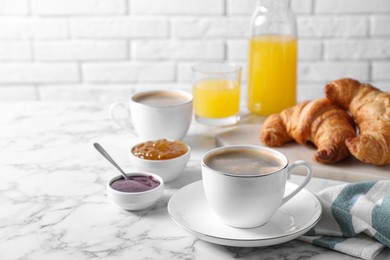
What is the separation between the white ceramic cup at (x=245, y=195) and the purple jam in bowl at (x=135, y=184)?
0.16 m


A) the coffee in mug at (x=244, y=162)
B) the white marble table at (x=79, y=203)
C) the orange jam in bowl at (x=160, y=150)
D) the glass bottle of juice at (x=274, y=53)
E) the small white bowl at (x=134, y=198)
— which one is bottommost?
the white marble table at (x=79, y=203)

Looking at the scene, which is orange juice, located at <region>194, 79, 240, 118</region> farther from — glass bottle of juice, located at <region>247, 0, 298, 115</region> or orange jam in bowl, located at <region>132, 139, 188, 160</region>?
orange jam in bowl, located at <region>132, 139, 188, 160</region>

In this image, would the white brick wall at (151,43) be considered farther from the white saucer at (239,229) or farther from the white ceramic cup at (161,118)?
the white saucer at (239,229)

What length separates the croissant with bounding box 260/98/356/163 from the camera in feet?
4.50

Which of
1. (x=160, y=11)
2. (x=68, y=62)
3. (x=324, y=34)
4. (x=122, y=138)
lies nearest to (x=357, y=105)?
(x=122, y=138)

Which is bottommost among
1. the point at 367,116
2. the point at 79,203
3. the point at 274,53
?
the point at 79,203

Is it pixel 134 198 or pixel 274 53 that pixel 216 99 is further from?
pixel 134 198

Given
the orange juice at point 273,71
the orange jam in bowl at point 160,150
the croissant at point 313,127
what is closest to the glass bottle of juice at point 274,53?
the orange juice at point 273,71

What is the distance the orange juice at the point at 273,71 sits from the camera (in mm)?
1666

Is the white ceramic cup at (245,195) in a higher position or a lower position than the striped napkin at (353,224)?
higher

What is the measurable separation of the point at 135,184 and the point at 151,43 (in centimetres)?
140

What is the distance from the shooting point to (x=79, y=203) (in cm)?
120

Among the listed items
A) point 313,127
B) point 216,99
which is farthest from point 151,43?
point 313,127

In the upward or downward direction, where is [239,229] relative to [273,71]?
downward
